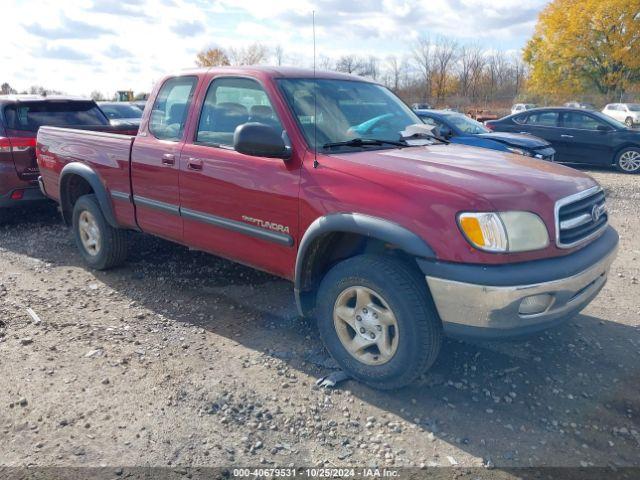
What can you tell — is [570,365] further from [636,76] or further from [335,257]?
[636,76]

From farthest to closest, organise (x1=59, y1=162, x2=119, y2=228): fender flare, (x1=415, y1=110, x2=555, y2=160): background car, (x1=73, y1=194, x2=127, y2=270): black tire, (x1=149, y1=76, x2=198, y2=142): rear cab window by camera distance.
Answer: (x1=415, y1=110, x2=555, y2=160): background car < (x1=73, y1=194, x2=127, y2=270): black tire < (x1=59, y1=162, x2=119, y2=228): fender flare < (x1=149, y1=76, x2=198, y2=142): rear cab window

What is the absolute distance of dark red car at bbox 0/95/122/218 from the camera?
6742 millimetres

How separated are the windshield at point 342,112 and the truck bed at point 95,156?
1.76 meters

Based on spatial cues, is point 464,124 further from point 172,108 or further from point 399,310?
point 399,310

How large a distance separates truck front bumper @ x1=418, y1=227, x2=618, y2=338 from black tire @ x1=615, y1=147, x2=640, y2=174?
10593 millimetres

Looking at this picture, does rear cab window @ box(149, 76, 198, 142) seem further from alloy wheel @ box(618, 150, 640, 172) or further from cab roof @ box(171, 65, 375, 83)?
alloy wheel @ box(618, 150, 640, 172)

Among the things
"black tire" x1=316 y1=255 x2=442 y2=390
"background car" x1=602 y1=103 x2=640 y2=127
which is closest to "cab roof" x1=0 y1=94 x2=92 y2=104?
"black tire" x1=316 y1=255 x2=442 y2=390

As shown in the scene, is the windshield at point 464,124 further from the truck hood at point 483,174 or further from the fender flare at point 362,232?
the fender flare at point 362,232

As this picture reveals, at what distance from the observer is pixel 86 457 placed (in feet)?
9.15

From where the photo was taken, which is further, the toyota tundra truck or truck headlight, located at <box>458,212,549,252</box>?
the toyota tundra truck

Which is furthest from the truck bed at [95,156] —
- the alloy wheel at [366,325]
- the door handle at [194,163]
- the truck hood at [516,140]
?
the truck hood at [516,140]

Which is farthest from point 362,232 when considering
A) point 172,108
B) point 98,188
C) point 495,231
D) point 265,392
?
point 98,188

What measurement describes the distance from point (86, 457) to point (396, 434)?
1.62m

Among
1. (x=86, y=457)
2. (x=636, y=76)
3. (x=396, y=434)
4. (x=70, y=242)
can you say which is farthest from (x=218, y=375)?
(x=636, y=76)
